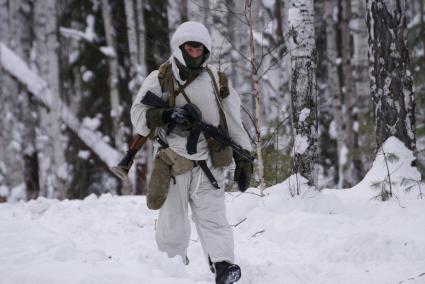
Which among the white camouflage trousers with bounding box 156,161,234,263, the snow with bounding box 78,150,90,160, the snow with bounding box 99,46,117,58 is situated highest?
the snow with bounding box 99,46,117,58

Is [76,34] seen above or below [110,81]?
above

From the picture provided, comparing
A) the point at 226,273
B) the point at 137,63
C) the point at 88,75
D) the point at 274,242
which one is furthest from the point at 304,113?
the point at 88,75

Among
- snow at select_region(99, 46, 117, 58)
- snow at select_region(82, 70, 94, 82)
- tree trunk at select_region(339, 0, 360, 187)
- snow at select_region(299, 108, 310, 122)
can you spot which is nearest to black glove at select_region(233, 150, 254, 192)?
snow at select_region(299, 108, 310, 122)

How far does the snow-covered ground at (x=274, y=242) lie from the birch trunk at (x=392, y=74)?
0.19m

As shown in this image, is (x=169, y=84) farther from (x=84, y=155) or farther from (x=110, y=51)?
(x=84, y=155)

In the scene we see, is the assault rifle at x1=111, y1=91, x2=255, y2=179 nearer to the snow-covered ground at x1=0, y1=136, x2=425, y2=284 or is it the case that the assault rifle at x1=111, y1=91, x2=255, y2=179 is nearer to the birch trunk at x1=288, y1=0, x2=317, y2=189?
the snow-covered ground at x1=0, y1=136, x2=425, y2=284

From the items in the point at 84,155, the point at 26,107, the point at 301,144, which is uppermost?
the point at 301,144

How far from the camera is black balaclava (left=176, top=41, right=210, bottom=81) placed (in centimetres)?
428

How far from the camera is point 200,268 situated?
4.95 metres

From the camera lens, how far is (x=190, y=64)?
4.29 m

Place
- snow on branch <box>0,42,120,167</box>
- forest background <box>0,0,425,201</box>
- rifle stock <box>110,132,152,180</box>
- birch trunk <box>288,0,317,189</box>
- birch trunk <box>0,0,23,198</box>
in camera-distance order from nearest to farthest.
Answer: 1. rifle stock <box>110,132,152,180</box>
2. birch trunk <box>288,0,317,189</box>
3. forest background <box>0,0,425,201</box>
4. birch trunk <box>0,0,23,198</box>
5. snow on branch <box>0,42,120,167</box>

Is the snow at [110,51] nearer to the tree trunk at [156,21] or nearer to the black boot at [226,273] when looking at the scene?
the tree trunk at [156,21]

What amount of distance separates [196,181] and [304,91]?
2697 mm

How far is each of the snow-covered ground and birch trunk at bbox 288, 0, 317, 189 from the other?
0.31 m
